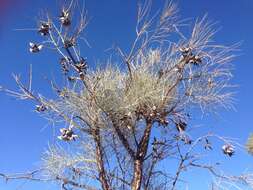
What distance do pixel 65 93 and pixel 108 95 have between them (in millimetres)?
408

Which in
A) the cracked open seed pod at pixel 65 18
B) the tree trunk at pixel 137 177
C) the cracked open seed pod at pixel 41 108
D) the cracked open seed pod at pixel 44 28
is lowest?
the tree trunk at pixel 137 177

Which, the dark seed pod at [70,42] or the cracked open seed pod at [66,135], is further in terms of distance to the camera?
the dark seed pod at [70,42]

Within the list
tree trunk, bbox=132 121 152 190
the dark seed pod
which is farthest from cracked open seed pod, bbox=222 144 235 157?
the dark seed pod

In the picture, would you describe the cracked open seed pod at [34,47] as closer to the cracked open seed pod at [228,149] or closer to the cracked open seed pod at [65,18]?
the cracked open seed pod at [65,18]

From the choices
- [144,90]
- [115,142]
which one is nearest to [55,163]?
[115,142]

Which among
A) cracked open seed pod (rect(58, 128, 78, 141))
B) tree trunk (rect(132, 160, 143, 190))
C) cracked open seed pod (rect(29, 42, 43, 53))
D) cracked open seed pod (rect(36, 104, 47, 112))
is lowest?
tree trunk (rect(132, 160, 143, 190))

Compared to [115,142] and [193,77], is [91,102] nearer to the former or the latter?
[115,142]

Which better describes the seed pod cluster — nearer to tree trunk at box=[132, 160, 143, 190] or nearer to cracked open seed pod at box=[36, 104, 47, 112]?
Result: tree trunk at box=[132, 160, 143, 190]

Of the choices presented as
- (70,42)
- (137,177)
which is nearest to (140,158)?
(137,177)

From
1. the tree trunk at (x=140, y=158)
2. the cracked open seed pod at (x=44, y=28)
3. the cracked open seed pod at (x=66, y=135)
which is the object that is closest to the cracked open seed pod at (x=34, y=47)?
the cracked open seed pod at (x=44, y=28)

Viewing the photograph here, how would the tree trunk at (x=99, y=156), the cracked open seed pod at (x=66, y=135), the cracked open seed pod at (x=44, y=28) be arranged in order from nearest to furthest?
the cracked open seed pod at (x=66, y=135) → the cracked open seed pod at (x=44, y=28) → the tree trunk at (x=99, y=156)

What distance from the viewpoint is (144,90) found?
5051mm

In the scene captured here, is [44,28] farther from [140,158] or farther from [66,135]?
[140,158]

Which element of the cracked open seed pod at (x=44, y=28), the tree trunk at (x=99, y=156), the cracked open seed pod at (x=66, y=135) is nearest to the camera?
the cracked open seed pod at (x=66, y=135)
